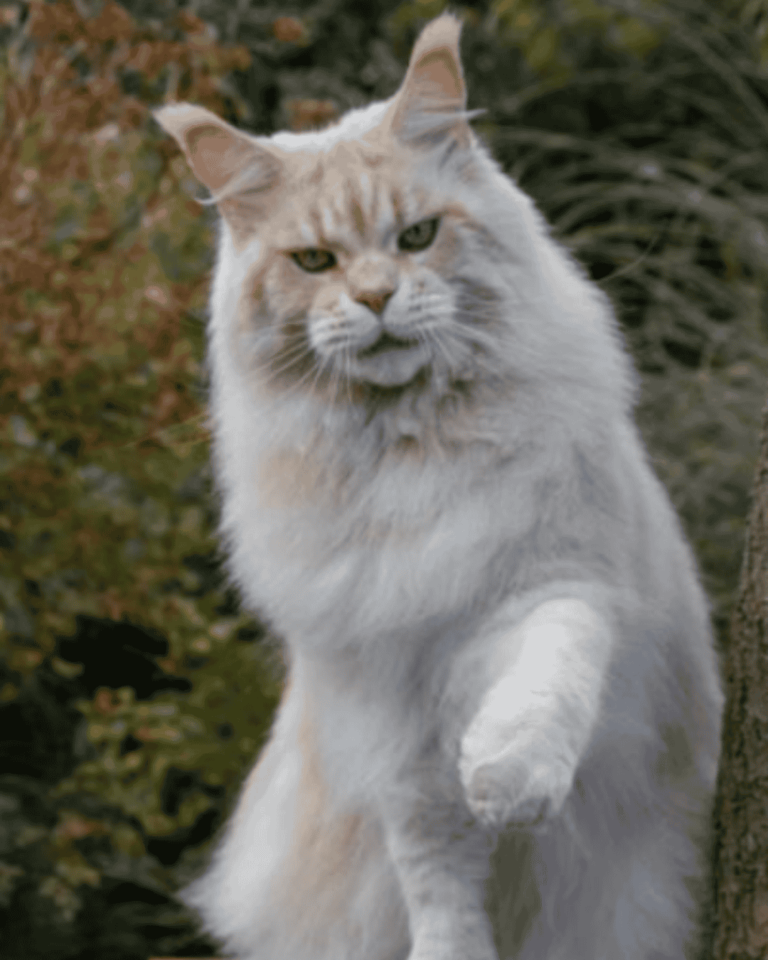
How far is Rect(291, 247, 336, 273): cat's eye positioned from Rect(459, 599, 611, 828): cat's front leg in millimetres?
503

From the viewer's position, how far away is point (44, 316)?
2.27 metres

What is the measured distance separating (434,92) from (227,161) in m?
0.28

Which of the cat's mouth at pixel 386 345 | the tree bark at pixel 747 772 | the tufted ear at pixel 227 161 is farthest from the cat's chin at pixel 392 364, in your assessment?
the tree bark at pixel 747 772

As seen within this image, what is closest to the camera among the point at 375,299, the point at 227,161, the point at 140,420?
the point at 375,299

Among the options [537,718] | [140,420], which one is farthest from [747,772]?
[140,420]

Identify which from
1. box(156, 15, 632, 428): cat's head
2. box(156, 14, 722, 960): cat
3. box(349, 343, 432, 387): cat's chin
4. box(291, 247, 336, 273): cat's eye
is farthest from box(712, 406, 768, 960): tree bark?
box(291, 247, 336, 273): cat's eye

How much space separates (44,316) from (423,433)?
1.16m

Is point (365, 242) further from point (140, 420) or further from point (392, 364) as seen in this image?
point (140, 420)

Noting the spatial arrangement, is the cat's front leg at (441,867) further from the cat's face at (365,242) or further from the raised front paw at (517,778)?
the cat's face at (365,242)

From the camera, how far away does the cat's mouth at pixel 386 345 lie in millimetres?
1365

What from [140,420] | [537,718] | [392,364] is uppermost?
[392,364]

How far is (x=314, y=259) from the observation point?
1.41 meters

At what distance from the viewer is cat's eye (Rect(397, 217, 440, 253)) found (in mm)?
1393

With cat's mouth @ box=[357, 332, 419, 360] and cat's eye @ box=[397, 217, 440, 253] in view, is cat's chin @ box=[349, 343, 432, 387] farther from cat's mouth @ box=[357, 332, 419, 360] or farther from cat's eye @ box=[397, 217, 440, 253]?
cat's eye @ box=[397, 217, 440, 253]
